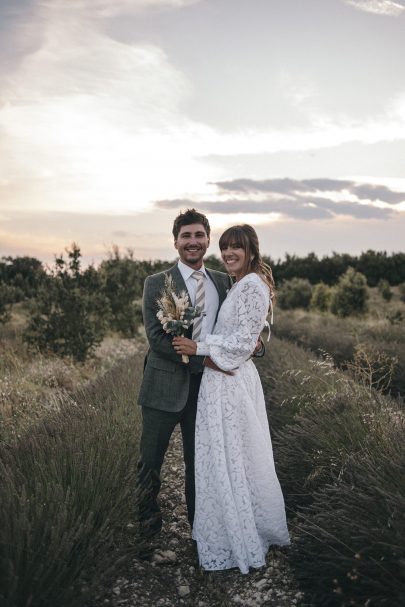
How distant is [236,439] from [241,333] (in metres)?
0.72

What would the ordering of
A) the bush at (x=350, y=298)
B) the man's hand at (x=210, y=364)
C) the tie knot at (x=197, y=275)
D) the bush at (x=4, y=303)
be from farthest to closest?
the bush at (x=350, y=298) < the bush at (x=4, y=303) < the tie knot at (x=197, y=275) < the man's hand at (x=210, y=364)

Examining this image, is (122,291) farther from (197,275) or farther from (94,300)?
(197,275)

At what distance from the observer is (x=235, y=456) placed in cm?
378

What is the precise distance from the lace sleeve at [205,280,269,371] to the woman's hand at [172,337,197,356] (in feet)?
0.31

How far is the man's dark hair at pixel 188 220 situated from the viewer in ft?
12.9

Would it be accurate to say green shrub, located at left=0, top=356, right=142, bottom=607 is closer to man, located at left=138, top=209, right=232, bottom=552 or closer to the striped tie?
man, located at left=138, top=209, right=232, bottom=552

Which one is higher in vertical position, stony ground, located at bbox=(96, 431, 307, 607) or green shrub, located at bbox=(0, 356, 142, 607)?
green shrub, located at bbox=(0, 356, 142, 607)

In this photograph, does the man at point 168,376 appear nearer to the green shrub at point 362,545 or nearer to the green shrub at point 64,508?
the green shrub at point 64,508

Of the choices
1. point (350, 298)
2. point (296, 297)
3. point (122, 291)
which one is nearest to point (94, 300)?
point (122, 291)

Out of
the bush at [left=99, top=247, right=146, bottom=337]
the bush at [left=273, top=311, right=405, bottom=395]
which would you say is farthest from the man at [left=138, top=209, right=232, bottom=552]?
the bush at [left=99, top=247, right=146, bottom=337]

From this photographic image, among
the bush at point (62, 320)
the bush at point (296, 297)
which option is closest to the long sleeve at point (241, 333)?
the bush at point (62, 320)

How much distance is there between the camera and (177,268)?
163 inches

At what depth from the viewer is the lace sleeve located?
3688 millimetres

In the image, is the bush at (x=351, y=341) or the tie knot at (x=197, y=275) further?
the bush at (x=351, y=341)
